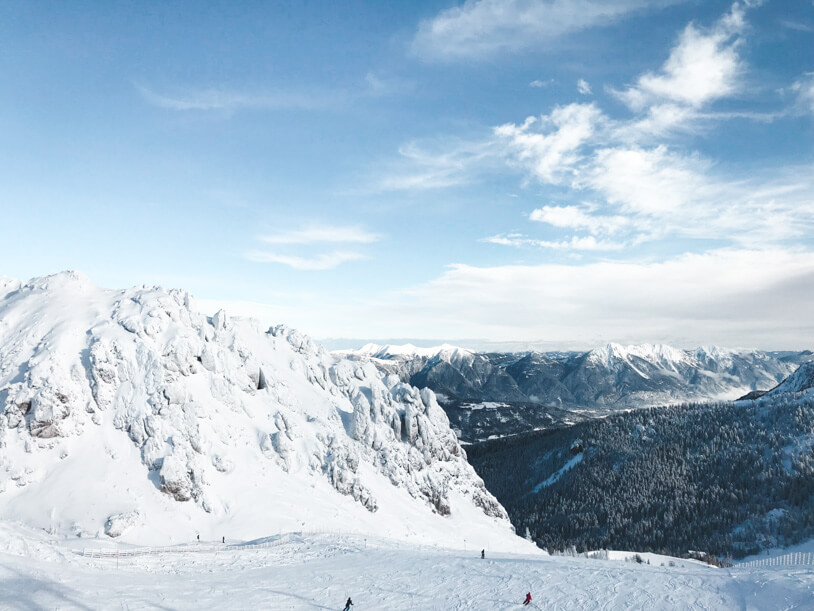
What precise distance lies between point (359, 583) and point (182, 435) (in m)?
46.2

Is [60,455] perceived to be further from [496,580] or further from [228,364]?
[496,580]

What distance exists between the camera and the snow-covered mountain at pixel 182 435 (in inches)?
2579

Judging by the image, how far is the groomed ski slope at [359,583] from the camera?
33094 mm

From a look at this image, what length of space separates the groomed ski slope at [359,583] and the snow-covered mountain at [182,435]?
57.2 feet

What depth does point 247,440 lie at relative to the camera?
283 ft

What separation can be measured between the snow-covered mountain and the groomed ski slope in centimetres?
1745

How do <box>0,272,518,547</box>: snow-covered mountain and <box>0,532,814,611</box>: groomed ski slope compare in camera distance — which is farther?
<box>0,272,518,547</box>: snow-covered mountain

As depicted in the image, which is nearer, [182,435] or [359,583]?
[359,583]

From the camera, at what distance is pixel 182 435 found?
75.7 meters

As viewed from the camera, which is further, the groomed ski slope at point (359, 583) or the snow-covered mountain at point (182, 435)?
the snow-covered mountain at point (182, 435)

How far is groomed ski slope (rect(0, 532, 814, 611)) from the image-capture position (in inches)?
1303

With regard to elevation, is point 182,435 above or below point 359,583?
above

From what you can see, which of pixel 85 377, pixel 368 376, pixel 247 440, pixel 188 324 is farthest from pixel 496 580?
pixel 368 376

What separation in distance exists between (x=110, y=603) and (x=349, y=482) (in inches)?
2428
